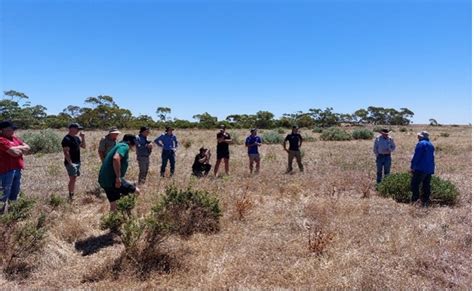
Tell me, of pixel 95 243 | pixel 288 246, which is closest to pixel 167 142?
pixel 95 243

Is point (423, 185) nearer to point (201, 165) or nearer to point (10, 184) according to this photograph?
point (201, 165)

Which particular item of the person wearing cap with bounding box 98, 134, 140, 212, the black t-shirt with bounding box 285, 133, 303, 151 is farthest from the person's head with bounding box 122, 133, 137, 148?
the black t-shirt with bounding box 285, 133, 303, 151

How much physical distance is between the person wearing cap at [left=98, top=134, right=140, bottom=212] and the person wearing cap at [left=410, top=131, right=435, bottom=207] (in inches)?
210

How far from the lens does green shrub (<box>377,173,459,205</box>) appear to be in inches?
308

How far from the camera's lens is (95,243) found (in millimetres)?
5504

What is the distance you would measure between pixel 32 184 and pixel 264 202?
600 centimetres

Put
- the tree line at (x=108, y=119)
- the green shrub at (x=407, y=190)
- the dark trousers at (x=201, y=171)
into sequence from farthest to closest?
the tree line at (x=108, y=119) → the dark trousers at (x=201, y=171) → the green shrub at (x=407, y=190)

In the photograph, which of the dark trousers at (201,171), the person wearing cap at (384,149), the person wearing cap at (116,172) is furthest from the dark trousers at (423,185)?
the dark trousers at (201,171)

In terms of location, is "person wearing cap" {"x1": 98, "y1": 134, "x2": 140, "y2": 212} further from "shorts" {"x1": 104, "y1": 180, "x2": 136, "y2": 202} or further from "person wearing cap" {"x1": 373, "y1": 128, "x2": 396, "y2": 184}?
"person wearing cap" {"x1": 373, "y1": 128, "x2": 396, "y2": 184}

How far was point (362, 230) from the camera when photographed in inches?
229

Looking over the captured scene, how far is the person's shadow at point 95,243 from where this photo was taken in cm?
530

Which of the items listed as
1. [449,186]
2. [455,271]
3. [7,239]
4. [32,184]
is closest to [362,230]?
[455,271]

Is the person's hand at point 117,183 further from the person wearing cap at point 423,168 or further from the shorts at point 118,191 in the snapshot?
the person wearing cap at point 423,168

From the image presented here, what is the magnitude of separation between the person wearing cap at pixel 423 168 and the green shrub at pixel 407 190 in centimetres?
26
